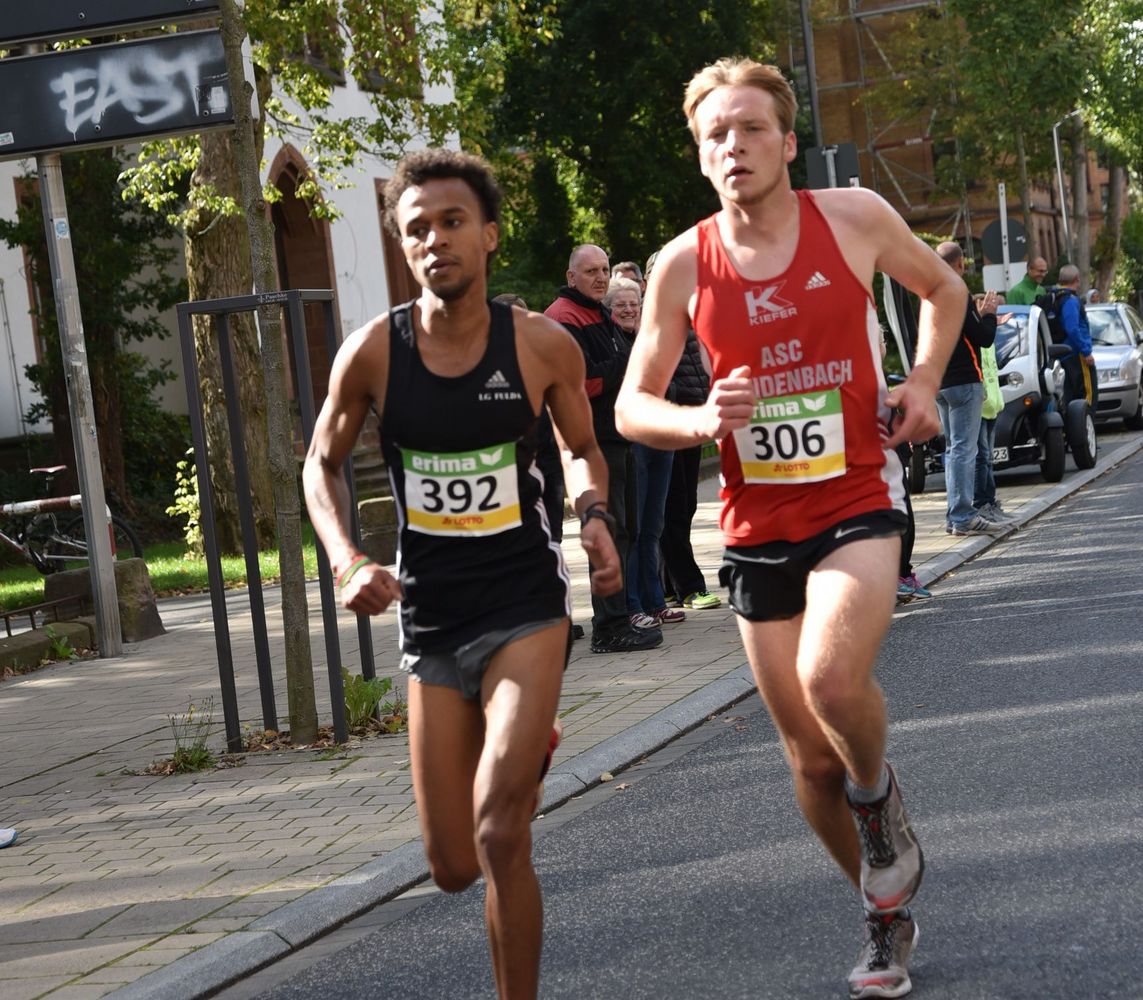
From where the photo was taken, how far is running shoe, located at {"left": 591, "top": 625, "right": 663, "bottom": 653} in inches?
413

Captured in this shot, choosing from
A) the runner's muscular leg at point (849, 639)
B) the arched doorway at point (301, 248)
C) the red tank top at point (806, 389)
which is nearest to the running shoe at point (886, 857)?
the runner's muscular leg at point (849, 639)

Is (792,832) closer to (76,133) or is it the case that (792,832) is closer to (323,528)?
(323,528)

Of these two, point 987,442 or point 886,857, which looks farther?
point 987,442

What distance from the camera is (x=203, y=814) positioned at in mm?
7301

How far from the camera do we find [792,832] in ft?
20.0

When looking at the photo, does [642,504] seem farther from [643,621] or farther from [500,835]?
[500,835]

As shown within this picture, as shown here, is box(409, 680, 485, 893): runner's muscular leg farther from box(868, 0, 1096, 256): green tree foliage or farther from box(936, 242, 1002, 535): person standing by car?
box(868, 0, 1096, 256): green tree foliage

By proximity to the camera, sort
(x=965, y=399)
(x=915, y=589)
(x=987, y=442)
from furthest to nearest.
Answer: (x=987, y=442) < (x=965, y=399) < (x=915, y=589)

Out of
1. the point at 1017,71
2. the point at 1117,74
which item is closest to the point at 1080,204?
the point at 1117,74

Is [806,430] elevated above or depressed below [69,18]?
below

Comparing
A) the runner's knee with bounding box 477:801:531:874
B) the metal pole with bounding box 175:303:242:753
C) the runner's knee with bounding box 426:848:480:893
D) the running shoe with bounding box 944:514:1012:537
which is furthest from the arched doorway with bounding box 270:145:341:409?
the runner's knee with bounding box 477:801:531:874

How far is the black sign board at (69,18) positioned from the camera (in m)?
11.1

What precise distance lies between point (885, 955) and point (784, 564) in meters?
0.91

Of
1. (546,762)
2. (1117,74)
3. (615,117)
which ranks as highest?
(615,117)
